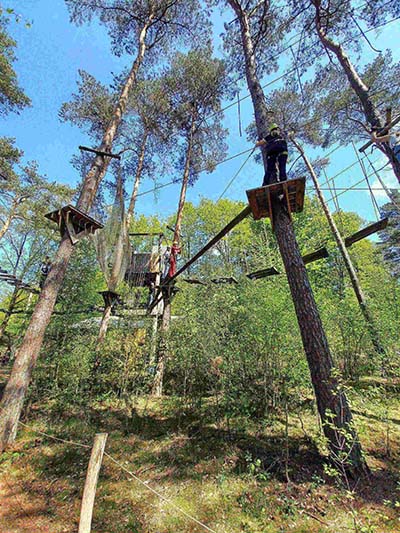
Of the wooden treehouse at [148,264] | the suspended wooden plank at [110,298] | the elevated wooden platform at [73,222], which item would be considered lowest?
the suspended wooden plank at [110,298]

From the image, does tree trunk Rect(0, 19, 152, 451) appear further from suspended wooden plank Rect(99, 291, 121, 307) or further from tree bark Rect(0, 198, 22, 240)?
→ tree bark Rect(0, 198, 22, 240)

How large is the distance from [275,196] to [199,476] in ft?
12.5

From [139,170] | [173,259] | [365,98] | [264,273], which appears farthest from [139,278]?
[365,98]

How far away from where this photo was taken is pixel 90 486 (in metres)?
1.85

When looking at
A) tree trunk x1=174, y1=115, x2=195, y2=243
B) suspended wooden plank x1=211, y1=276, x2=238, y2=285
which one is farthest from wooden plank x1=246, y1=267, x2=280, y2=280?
tree trunk x1=174, y1=115, x2=195, y2=243

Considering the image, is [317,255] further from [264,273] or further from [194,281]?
[194,281]

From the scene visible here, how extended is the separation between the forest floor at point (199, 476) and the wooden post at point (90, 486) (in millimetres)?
877

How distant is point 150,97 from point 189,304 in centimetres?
714

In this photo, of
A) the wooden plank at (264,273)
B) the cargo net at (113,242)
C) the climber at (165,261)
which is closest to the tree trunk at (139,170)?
the climber at (165,261)

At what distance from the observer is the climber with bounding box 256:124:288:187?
3682mm

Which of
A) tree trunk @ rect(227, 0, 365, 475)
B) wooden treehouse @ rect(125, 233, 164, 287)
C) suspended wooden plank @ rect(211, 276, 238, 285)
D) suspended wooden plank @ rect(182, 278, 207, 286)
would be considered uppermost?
wooden treehouse @ rect(125, 233, 164, 287)

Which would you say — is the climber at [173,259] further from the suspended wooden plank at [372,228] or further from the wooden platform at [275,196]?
the suspended wooden plank at [372,228]

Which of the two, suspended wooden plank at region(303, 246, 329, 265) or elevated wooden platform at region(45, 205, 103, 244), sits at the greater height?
elevated wooden platform at region(45, 205, 103, 244)

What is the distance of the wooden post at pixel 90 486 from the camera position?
5.68ft
